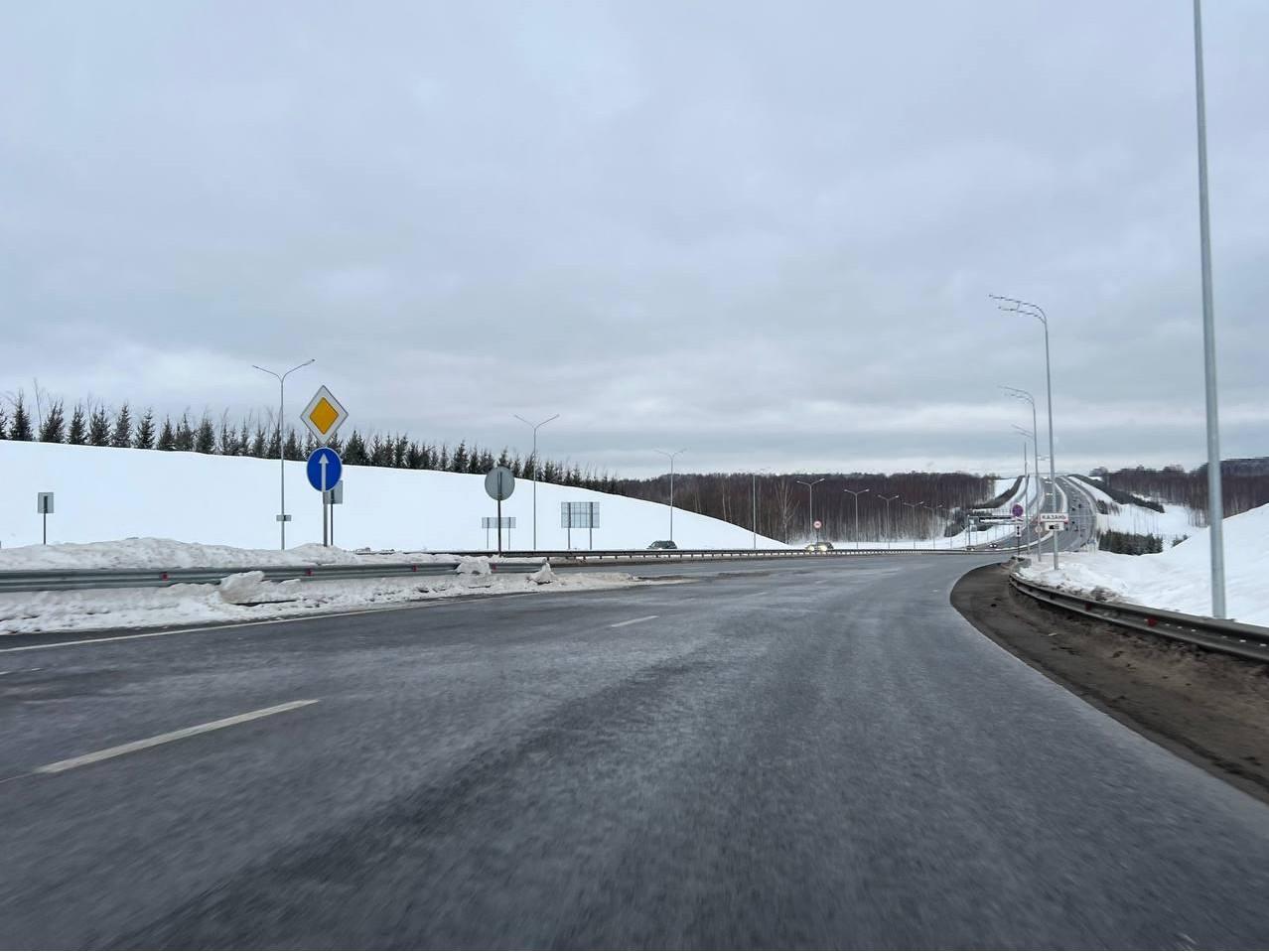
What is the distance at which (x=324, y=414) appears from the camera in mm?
20781

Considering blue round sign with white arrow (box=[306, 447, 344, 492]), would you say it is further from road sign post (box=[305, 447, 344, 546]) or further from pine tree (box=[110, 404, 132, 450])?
pine tree (box=[110, 404, 132, 450])

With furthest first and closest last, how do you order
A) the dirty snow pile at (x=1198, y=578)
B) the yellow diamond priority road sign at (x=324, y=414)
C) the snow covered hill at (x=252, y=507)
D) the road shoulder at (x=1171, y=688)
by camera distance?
the snow covered hill at (x=252, y=507) → the yellow diamond priority road sign at (x=324, y=414) → the dirty snow pile at (x=1198, y=578) → the road shoulder at (x=1171, y=688)

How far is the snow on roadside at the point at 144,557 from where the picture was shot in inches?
603

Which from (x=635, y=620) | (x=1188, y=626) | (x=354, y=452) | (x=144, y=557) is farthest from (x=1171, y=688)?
(x=354, y=452)

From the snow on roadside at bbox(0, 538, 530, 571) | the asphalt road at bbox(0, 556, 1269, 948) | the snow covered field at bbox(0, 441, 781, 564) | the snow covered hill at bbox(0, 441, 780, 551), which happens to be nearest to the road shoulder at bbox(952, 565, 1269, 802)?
the asphalt road at bbox(0, 556, 1269, 948)

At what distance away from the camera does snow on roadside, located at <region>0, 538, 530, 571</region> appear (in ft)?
50.3

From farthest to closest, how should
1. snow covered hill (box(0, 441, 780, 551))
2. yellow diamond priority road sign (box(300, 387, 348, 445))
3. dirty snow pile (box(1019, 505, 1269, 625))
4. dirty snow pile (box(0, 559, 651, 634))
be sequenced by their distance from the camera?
snow covered hill (box(0, 441, 780, 551)) → yellow diamond priority road sign (box(300, 387, 348, 445)) → dirty snow pile (box(1019, 505, 1269, 625)) → dirty snow pile (box(0, 559, 651, 634))

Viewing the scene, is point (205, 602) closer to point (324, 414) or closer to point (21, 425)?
point (324, 414)

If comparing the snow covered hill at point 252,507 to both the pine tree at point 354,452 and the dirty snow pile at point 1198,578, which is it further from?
the dirty snow pile at point 1198,578

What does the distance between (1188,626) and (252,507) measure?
→ 88946 mm

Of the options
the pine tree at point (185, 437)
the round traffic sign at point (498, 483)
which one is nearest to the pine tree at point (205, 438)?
the pine tree at point (185, 437)

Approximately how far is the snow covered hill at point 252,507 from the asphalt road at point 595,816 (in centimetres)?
7028

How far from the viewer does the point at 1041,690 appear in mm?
8570

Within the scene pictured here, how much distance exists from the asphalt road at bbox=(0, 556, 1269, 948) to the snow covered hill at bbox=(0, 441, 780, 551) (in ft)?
231
